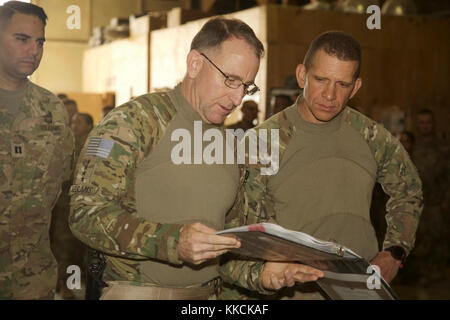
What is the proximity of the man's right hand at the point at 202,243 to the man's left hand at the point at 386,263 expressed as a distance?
84 centimetres

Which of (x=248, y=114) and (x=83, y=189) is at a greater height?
(x=248, y=114)

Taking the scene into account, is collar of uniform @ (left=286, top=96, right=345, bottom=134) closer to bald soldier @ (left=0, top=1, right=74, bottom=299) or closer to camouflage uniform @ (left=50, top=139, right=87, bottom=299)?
bald soldier @ (left=0, top=1, right=74, bottom=299)

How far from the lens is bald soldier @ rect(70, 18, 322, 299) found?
132 centimetres

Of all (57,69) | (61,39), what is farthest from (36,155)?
(61,39)

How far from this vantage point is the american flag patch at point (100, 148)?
1356mm

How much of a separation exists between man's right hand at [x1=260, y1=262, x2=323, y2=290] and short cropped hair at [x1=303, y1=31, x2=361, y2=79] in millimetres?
701

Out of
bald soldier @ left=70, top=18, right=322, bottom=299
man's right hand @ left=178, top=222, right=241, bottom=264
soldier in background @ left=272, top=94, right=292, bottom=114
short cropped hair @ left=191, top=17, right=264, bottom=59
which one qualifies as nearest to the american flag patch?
bald soldier @ left=70, top=18, right=322, bottom=299

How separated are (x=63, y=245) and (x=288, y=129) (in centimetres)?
170

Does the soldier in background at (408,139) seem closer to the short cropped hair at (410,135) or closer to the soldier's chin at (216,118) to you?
the short cropped hair at (410,135)

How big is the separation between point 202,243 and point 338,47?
97 cm

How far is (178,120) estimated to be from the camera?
5.01 feet

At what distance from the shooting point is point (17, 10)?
6.64ft

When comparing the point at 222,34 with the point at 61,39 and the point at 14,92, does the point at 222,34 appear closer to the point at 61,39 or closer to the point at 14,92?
the point at 14,92

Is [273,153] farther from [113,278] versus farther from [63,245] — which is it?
[63,245]
